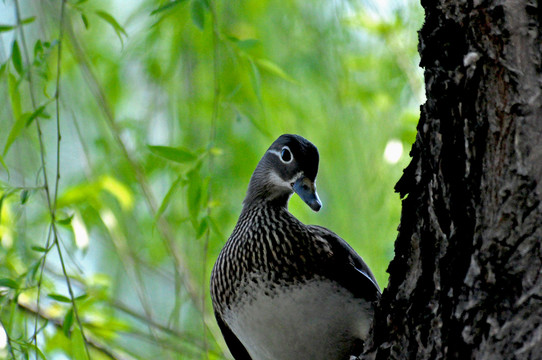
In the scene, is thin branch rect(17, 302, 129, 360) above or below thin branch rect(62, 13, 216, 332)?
below

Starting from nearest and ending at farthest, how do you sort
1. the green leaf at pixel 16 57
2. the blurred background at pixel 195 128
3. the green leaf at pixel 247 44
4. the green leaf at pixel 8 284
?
the green leaf at pixel 8 284
the green leaf at pixel 16 57
the green leaf at pixel 247 44
the blurred background at pixel 195 128

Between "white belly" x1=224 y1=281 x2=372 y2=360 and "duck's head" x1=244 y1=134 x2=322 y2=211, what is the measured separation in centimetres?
29

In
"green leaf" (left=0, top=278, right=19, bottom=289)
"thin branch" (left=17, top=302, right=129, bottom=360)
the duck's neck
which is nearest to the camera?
"green leaf" (left=0, top=278, right=19, bottom=289)

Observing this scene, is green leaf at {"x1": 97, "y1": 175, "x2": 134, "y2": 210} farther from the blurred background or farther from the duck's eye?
the duck's eye

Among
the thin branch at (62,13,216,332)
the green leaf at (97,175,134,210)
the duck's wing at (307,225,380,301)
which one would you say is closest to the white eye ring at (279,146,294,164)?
the duck's wing at (307,225,380,301)

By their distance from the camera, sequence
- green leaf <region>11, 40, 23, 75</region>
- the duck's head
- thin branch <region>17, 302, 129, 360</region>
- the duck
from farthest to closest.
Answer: thin branch <region>17, 302, 129, 360</region> → the duck's head → the duck → green leaf <region>11, 40, 23, 75</region>

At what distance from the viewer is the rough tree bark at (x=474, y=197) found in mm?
1331

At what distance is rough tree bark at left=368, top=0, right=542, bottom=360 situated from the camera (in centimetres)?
133

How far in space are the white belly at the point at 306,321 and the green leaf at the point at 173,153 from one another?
459mm

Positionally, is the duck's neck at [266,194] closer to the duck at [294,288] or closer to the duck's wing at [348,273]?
the duck at [294,288]

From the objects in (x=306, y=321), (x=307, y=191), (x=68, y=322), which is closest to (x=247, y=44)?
(x=307, y=191)

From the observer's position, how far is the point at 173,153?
227 cm

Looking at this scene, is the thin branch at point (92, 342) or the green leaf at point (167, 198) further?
the thin branch at point (92, 342)

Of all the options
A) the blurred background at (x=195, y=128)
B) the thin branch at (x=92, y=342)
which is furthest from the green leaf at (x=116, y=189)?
the thin branch at (x=92, y=342)
